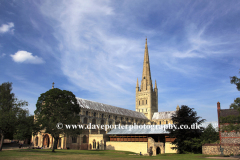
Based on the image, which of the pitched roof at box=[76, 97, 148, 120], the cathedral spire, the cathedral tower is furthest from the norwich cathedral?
the cathedral spire

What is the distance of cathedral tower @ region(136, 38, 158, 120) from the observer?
339 feet

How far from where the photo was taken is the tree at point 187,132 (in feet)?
120

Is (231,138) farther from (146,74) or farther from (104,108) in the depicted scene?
(146,74)

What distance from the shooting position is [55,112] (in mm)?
37594

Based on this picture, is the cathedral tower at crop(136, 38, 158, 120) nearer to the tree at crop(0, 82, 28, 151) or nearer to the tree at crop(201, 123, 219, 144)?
the tree at crop(201, 123, 219, 144)

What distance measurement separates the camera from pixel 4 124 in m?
31.8

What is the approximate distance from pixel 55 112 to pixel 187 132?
24121 millimetres

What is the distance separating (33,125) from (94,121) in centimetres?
3142

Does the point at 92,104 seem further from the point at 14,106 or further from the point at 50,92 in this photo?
the point at 14,106

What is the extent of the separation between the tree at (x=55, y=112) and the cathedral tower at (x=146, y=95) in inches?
2547

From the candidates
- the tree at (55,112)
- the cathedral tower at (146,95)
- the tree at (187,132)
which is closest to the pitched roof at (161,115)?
the cathedral tower at (146,95)

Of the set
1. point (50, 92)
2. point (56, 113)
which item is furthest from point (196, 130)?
point (50, 92)

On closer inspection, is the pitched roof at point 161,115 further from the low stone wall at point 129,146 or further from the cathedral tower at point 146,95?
the low stone wall at point 129,146

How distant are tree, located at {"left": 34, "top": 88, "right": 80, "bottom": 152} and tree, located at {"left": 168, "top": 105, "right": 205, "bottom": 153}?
1873 centimetres
